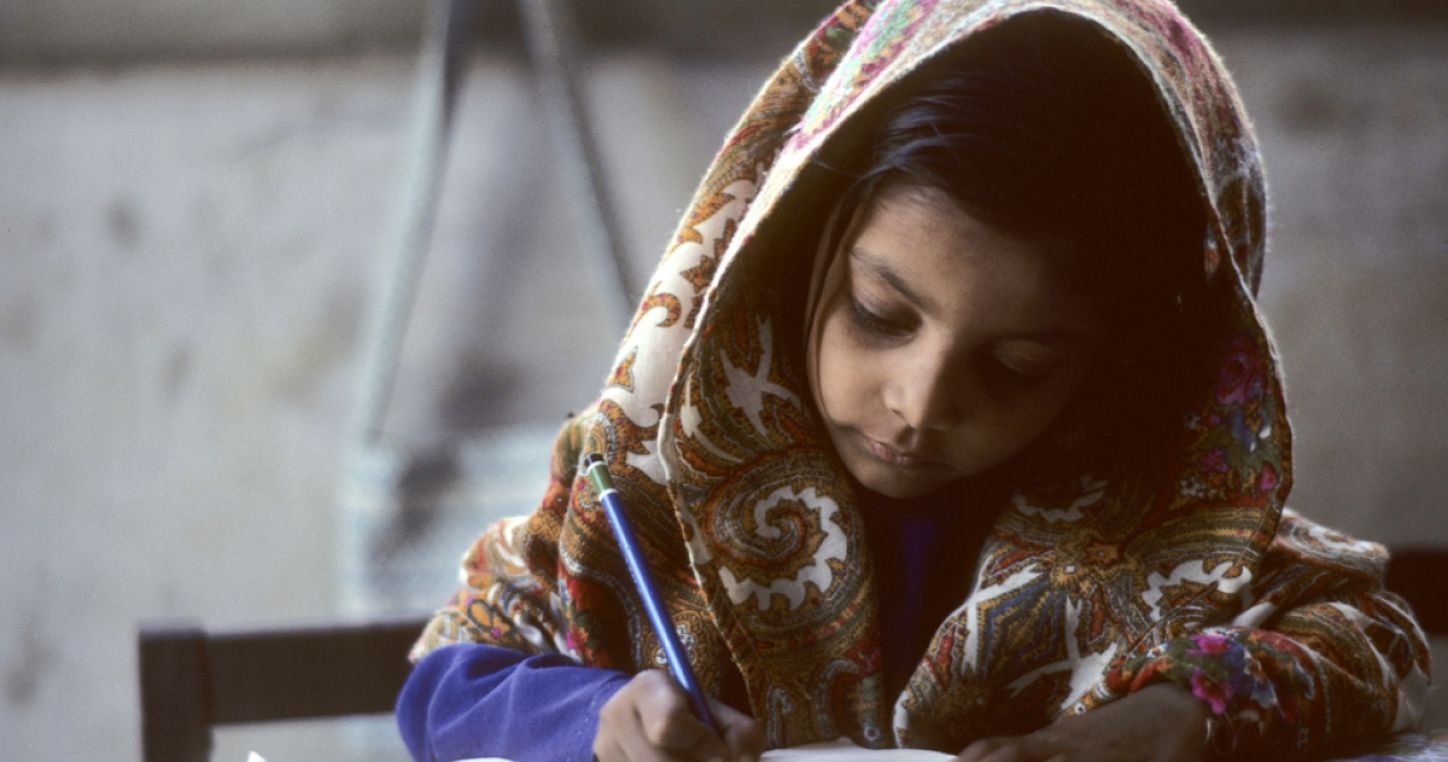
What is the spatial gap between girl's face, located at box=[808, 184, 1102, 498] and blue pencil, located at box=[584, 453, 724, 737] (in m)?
0.12

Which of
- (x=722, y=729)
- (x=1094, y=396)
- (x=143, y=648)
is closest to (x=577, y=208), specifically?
(x=143, y=648)

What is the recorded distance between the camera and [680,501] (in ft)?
2.11

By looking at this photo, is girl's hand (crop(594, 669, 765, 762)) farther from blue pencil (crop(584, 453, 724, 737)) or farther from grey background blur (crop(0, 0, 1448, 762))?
grey background blur (crop(0, 0, 1448, 762))

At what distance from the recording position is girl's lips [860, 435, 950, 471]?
0.61m

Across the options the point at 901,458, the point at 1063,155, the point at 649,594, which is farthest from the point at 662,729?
the point at 1063,155

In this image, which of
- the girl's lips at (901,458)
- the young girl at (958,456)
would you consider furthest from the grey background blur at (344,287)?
the girl's lips at (901,458)

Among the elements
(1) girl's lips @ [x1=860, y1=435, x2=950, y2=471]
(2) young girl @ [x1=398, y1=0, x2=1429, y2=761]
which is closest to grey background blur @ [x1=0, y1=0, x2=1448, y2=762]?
(2) young girl @ [x1=398, y1=0, x2=1429, y2=761]

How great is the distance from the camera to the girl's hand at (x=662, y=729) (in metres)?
0.53

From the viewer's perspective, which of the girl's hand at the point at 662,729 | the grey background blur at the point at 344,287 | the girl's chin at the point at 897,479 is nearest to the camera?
the girl's hand at the point at 662,729

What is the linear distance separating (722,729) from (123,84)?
3.98ft

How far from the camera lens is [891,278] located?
0.59 meters

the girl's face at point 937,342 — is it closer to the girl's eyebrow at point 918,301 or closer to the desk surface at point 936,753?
the girl's eyebrow at point 918,301

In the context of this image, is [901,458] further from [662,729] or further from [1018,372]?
[662,729]

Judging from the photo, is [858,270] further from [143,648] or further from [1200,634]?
[143,648]
